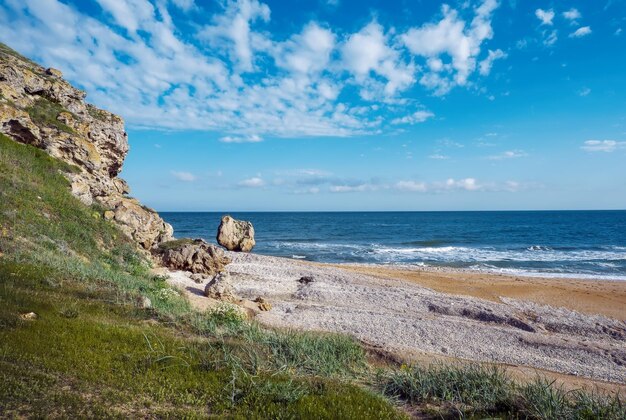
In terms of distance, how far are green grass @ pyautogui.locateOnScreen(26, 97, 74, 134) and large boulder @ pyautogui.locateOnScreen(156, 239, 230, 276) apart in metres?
10.3

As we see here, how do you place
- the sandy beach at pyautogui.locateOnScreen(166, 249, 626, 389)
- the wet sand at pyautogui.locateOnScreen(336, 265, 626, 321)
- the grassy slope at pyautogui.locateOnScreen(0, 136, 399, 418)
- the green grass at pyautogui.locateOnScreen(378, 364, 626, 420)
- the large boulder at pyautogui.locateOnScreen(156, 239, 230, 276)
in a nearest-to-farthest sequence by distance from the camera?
the grassy slope at pyautogui.locateOnScreen(0, 136, 399, 418), the green grass at pyautogui.locateOnScreen(378, 364, 626, 420), the sandy beach at pyautogui.locateOnScreen(166, 249, 626, 389), the wet sand at pyautogui.locateOnScreen(336, 265, 626, 321), the large boulder at pyautogui.locateOnScreen(156, 239, 230, 276)

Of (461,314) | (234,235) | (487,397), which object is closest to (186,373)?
(487,397)

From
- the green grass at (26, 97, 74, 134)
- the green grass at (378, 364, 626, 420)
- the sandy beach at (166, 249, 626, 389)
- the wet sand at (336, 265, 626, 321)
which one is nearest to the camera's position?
the green grass at (378, 364, 626, 420)

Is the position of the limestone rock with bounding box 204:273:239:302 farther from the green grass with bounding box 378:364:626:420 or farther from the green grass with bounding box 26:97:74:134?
the green grass with bounding box 26:97:74:134

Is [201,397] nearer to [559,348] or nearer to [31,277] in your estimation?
[31,277]

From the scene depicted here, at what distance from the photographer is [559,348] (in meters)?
15.3

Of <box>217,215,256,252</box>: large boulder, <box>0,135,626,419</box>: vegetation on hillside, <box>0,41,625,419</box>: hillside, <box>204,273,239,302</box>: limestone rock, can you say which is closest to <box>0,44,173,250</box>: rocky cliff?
<box>204,273,239,302</box>: limestone rock

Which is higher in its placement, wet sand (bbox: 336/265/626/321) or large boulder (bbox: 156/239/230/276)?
large boulder (bbox: 156/239/230/276)

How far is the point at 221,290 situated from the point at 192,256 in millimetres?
7206

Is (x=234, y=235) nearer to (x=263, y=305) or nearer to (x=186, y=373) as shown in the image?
(x=263, y=305)

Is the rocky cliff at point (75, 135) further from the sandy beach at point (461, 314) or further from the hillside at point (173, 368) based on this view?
the hillside at point (173, 368)

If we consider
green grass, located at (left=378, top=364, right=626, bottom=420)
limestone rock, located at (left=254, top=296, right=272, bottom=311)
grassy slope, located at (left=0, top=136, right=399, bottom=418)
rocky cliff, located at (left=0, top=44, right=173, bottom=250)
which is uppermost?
rocky cliff, located at (left=0, top=44, right=173, bottom=250)

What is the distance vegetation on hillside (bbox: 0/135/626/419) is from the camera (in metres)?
5.74

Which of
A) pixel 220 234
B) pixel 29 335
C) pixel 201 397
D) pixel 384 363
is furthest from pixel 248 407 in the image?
pixel 220 234
